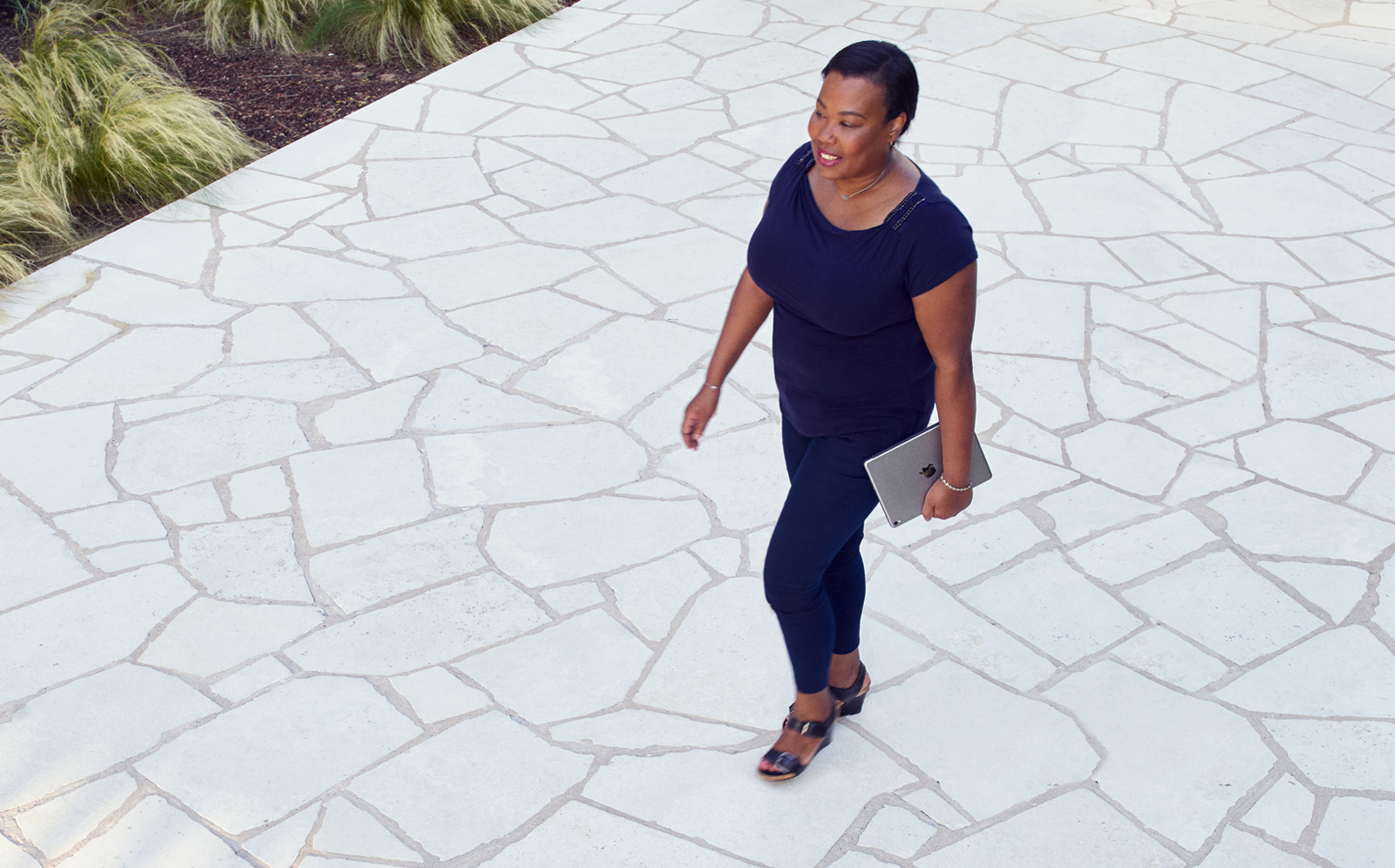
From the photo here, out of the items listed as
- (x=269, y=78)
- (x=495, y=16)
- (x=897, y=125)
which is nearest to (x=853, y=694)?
(x=897, y=125)

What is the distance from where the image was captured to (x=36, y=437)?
4.12 metres

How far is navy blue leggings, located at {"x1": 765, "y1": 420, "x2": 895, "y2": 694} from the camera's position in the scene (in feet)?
8.11

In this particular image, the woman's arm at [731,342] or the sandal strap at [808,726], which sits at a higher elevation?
the woman's arm at [731,342]

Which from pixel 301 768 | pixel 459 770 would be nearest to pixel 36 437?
pixel 301 768

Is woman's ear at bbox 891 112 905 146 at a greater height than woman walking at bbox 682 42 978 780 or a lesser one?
greater

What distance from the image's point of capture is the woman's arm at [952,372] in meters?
2.19

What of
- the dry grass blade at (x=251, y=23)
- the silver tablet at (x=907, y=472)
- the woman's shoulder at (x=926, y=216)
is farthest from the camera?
the dry grass blade at (x=251, y=23)

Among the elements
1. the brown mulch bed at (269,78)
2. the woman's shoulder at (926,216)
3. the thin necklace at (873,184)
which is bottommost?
the brown mulch bed at (269,78)

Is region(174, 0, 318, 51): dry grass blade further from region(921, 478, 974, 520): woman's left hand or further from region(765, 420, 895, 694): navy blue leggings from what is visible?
region(921, 478, 974, 520): woman's left hand

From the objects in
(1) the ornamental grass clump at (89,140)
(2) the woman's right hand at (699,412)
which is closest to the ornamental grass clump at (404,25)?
(1) the ornamental grass clump at (89,140)

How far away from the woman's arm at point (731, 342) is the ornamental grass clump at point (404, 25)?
209 inches

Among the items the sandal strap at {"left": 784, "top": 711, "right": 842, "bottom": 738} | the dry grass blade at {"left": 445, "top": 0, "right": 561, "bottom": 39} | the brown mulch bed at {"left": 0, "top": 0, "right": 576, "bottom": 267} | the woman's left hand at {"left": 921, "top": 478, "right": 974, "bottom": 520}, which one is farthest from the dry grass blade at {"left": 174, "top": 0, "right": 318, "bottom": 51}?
the woman's left hand at {"left": 921, "top": 478, "right": 974, "bottom": 520}

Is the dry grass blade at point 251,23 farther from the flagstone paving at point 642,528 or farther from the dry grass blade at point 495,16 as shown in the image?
the flagstone paving at point 642,528

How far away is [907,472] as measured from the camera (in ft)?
7.91
